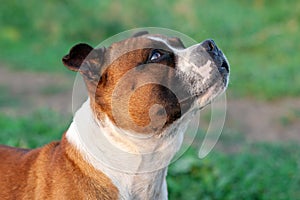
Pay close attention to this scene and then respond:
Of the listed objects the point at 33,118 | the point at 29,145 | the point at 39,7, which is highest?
the point at 29,145

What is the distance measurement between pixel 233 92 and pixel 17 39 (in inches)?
190

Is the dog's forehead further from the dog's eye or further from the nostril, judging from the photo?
the nostril

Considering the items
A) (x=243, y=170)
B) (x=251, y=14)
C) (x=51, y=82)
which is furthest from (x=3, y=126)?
(x=251, y=14)

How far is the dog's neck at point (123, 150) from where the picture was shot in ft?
12.0

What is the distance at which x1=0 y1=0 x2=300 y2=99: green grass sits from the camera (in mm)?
11133

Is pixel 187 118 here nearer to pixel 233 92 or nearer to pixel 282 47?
pixel 233 92

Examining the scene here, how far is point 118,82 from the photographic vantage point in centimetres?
367

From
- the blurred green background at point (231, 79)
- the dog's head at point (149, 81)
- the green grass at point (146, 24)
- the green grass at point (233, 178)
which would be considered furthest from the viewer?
the green grass at point (146, 24)

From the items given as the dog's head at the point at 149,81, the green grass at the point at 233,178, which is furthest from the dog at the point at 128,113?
the green grass at the point at 233,178

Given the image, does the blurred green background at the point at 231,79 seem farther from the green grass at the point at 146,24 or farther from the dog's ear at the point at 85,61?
the dog's ear at the point at 85,61

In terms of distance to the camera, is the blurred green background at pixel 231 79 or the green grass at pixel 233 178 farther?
the blurred green background at pixel 231 79

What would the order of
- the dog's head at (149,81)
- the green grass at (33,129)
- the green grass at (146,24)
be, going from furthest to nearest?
the green grass at (146,24) < the green grass at (33,129) < the dog's head at (149,81)

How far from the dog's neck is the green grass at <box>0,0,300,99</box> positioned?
6.81m

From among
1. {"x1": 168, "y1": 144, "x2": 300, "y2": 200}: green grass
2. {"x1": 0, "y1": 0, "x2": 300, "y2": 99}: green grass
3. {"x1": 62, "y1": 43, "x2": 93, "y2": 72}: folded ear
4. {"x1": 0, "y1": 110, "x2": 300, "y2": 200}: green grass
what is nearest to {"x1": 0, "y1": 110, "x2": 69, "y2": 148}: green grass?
{"x1": 0, "y1": 110, "x2": 300, "y2": 200}: green grass
